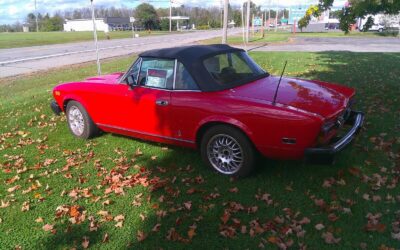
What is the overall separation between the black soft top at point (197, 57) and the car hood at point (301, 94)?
14.3 inches

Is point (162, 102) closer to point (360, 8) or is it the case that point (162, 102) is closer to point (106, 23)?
point (360, 8)

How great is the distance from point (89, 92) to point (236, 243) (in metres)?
3.66

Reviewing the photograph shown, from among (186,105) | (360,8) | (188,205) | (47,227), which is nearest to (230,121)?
(186,105)

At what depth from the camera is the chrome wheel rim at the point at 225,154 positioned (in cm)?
443

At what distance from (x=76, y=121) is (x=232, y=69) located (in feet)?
9.80

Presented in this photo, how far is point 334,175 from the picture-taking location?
450 centimetres

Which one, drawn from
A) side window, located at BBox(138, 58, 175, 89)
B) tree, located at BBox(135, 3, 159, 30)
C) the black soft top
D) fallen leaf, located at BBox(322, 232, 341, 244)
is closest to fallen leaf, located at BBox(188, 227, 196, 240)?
fallen leaf, located at BBox(322, 232, 341, 244)

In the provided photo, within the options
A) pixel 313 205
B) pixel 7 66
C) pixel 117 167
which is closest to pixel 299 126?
pixel 313 205

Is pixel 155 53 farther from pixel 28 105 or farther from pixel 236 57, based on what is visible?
pixel 28 105

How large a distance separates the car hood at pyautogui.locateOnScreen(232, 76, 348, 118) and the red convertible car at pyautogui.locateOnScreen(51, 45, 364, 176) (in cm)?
1

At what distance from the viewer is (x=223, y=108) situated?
14.1ft

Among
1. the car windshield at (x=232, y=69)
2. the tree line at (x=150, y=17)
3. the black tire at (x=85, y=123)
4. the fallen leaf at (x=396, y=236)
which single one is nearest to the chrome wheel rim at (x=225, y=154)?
the car windshield at (x=232, y=69)

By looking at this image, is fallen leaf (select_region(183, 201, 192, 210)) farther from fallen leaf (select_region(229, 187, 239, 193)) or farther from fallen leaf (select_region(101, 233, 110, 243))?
fallen leaf (select_region(101, 233, 110, 243))

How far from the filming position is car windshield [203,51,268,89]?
4805 millimetres
